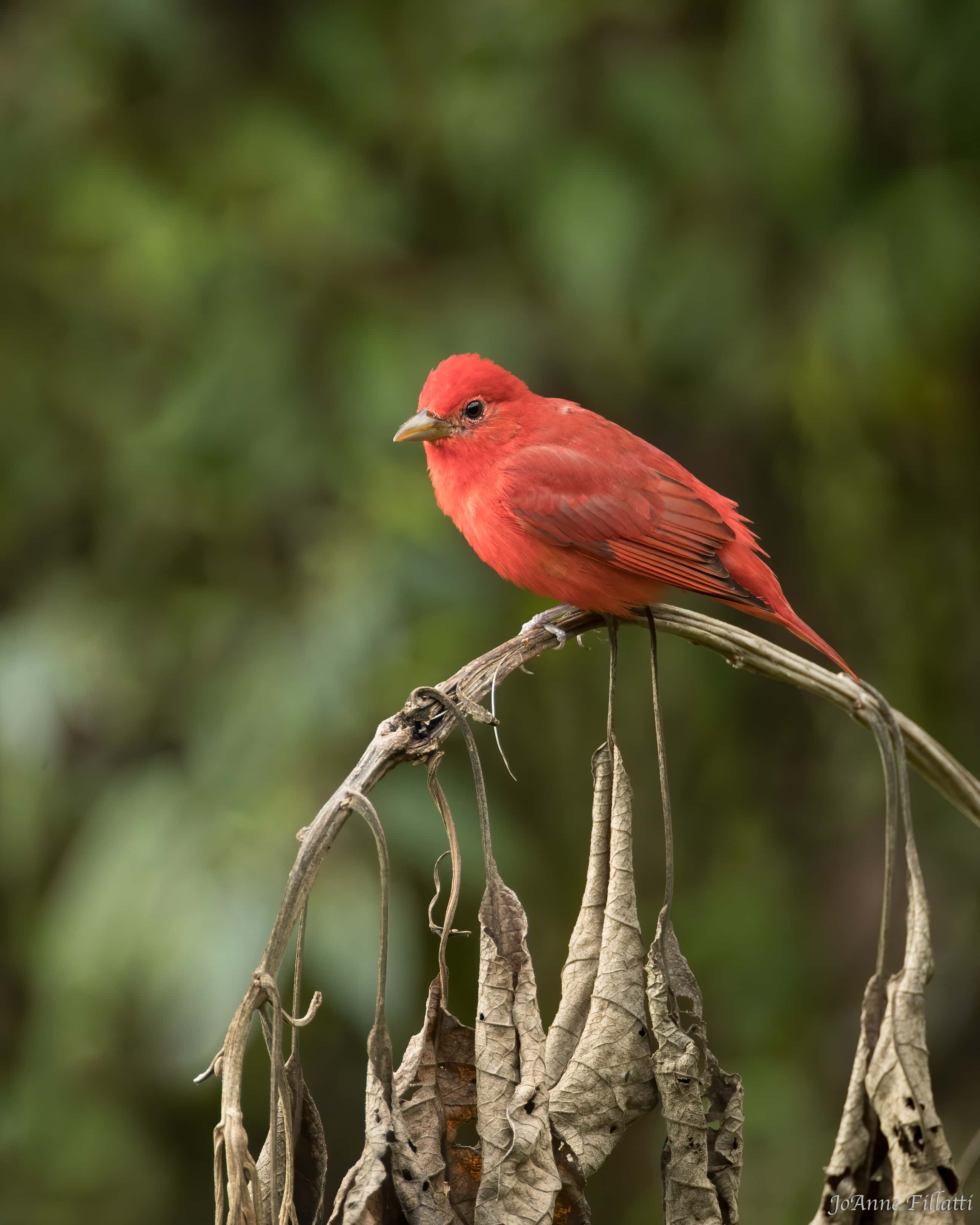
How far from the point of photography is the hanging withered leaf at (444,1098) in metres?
1.50

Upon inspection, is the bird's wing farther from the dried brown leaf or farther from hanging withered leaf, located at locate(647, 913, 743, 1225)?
the dried brown leaf

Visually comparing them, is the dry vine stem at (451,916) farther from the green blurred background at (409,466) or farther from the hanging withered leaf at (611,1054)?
the green blurred background at (409,466)

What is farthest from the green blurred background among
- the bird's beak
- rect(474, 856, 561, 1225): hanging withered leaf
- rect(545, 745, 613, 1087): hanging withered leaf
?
rect(474, 856, 561, 1225): hanging withered leaf

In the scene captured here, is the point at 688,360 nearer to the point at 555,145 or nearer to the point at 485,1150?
the point at 555,145

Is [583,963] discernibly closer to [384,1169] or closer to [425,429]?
[384,1169]

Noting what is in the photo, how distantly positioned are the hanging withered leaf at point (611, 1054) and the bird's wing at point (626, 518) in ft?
2.93

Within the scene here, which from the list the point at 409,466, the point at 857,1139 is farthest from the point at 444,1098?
the point at 409,466

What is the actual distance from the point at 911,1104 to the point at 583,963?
1.37 feet

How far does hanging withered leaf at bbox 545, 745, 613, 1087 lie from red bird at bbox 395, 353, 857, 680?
63 centimetres

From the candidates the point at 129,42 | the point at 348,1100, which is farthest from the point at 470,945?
the point at 129,42

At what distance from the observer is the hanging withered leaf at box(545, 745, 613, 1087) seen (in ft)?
5.30

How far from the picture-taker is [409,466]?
11.2 feet

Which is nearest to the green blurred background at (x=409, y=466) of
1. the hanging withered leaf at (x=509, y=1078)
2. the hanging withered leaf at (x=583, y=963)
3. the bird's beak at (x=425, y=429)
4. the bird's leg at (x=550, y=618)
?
the bird's beak at (x=425, y=429)

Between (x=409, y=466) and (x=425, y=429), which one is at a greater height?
(x=409, y=466)
